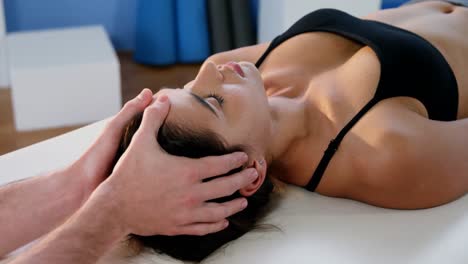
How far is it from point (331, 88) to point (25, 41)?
5.95ft

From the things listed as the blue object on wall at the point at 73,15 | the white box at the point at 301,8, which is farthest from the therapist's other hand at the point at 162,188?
the blue object on wall at the point at 73,15

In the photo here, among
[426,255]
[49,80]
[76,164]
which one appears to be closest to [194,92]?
[76,164]

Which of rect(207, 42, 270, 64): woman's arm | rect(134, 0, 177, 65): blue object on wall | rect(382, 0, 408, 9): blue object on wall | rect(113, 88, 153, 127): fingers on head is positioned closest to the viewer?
rect(113, 88, 153, 127): fingers on head

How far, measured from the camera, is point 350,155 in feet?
4.74

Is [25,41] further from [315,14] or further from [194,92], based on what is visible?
[194,92]

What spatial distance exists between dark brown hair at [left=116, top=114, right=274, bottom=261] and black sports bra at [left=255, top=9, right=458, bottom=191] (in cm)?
24

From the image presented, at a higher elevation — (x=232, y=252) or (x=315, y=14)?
(x=315, y=14)

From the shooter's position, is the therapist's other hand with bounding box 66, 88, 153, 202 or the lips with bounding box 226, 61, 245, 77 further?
the lips with bounding box 226, 61, 245, 77

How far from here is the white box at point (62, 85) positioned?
271 cm

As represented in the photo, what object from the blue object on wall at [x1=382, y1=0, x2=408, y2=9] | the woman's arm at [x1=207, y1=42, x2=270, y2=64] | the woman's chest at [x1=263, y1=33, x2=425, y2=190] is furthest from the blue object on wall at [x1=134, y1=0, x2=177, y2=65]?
the woman's chest at [x1=263, y1=33, x2=425, y2=190]

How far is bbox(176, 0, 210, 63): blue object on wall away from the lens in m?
3.23

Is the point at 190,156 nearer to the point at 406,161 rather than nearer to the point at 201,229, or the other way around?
the point at 201,229

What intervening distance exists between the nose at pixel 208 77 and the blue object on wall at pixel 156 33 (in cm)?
186

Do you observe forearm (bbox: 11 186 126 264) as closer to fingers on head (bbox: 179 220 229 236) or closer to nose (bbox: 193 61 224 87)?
fingers on head (bbox: 179 220 229 236)
